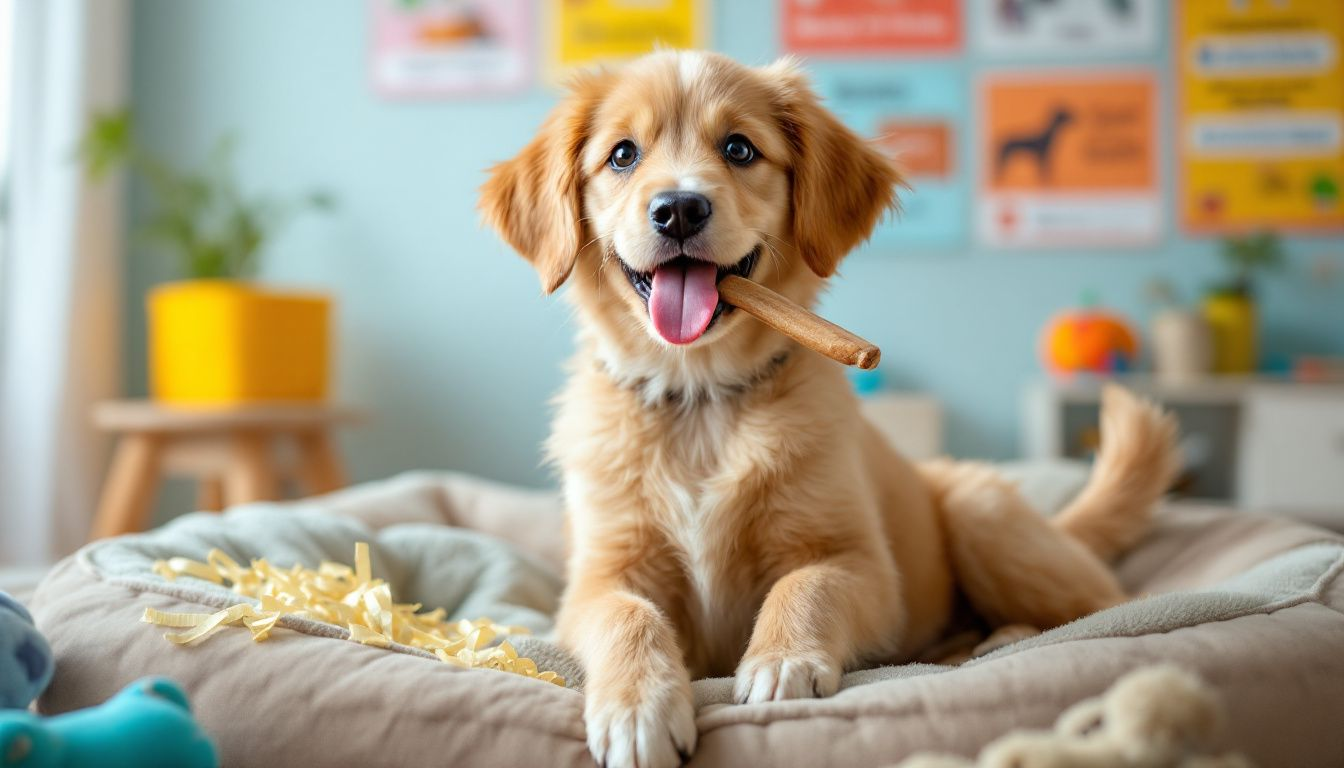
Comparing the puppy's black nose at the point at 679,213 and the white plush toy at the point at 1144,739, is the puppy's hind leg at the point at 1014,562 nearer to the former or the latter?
the puppy's black nose at the point at 679,213

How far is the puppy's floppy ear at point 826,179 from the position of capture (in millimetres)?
1646

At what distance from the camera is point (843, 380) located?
1.74 meters

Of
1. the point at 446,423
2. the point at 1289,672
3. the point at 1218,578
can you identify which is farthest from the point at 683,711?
the point at 446,423

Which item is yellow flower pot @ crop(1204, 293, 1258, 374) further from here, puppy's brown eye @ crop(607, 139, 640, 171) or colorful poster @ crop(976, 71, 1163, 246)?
puppy's brown eye @ crop(607, 139, 640, 171)

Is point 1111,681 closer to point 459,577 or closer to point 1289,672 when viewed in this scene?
point 1289,672

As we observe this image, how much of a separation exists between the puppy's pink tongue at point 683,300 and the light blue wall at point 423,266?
2572 mm

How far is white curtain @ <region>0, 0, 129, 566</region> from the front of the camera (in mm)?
3600

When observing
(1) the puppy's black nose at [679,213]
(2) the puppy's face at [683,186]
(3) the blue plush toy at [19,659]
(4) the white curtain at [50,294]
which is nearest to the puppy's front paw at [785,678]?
(2) the puppy's face at [683,186]

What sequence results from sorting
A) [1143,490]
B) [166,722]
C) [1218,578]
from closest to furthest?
[166,722], [1218,578], [1143,490]

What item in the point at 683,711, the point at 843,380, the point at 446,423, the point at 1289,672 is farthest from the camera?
the point at 446,423

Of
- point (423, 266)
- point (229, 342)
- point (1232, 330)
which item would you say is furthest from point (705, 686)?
point (423, 266)

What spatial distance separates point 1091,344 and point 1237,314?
20.6 inches

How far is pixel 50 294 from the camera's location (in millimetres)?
3695

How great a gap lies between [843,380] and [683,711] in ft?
2.34
